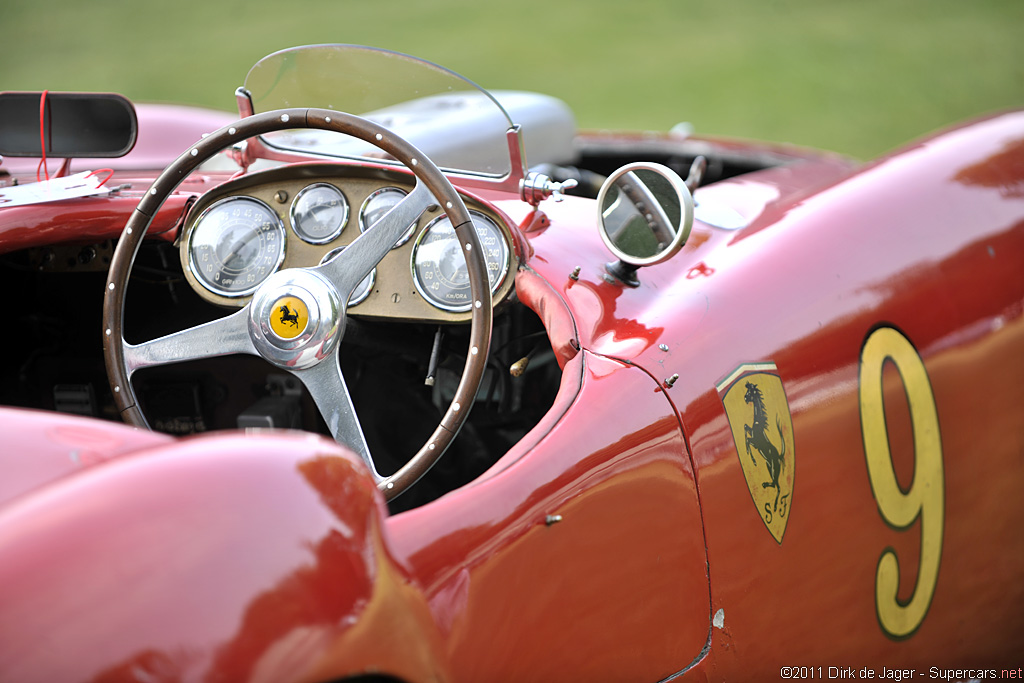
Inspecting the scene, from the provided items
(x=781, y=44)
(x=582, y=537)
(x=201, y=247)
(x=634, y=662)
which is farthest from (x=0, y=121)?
(x=781, y=44)

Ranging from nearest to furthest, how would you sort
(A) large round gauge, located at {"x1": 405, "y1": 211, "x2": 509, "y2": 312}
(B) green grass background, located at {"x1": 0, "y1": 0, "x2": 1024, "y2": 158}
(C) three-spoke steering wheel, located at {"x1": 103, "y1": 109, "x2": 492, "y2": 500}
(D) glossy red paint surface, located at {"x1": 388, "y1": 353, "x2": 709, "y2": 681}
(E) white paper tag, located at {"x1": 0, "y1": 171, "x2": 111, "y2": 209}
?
(D) glossy red paint surface, located at {"x1": 388, "y1": 353, "x2": 709, "y2": 681}, (C) three-spoke steering wheel, located at {"x1": 103, "y1": 109, "x2": 492, "y2": 500}, (A) large round gauge, located at {"x1": 405, "y1": 211, "x2": 509, "y2": 312}, (E) white paper tag, located at {"x1": 0, "y1": 171, "x2": 111, "y2": 209}, (B) green grass background, located at {"x1": 0, "y1": 0, "x2": 1024, "y2": 158}

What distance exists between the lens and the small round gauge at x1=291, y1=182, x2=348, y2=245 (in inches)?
78.4

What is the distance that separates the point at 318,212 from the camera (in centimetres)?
201

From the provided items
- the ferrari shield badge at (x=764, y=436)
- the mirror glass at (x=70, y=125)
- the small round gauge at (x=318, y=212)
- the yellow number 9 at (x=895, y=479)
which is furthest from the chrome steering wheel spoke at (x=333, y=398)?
the yellow number 9 at (x=895, y=479)

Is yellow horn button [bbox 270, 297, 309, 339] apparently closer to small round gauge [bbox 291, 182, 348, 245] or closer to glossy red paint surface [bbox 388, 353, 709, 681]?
small round gauge [bbox 291, 182, 348, 245]

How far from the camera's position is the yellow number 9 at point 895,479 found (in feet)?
6.31

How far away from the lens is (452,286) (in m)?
1.89

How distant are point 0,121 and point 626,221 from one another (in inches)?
65.3

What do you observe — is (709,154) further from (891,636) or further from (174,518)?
(174,518)

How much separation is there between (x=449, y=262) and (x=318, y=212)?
348 mm

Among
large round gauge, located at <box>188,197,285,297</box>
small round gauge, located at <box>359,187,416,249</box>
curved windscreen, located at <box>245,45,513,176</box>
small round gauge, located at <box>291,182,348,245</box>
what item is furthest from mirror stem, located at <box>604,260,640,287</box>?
large round gauge, located at <box>188,197,285,297</box>

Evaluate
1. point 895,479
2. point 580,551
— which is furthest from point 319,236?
point 895,479

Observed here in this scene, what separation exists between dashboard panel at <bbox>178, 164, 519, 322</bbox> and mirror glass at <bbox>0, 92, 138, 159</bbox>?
16.9 inches

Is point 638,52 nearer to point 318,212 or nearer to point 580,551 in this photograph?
point 318,212
